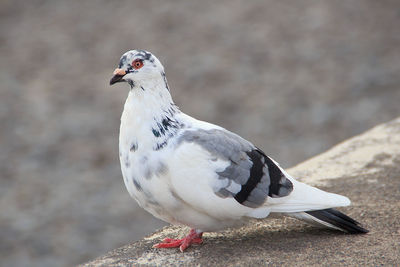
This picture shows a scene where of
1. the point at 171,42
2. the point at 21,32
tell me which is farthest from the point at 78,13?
the point at 171,42

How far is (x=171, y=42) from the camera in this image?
13.7 metres

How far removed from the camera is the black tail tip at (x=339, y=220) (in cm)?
453

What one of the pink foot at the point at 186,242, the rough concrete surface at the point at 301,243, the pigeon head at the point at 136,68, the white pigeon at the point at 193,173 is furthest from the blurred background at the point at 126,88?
the pigeon head at the point at 136,68

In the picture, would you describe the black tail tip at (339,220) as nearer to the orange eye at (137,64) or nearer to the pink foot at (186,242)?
the pink foot at (186,242)

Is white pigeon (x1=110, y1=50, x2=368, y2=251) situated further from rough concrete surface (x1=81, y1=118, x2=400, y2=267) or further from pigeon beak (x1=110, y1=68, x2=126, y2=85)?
rough concrete surface (x1=81, y1=118, x2=400, y2=267)

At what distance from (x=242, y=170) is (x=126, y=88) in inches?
323

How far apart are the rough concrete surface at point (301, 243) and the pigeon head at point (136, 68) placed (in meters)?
1.23

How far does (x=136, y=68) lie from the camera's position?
4.42 meters

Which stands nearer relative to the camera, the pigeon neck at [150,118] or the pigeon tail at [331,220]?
the pigeon neck at [150,118]

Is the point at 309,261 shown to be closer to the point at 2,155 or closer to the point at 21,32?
the point at 2,155

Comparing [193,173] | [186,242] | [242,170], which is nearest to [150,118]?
[193,173]

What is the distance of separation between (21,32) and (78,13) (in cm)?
→ 150

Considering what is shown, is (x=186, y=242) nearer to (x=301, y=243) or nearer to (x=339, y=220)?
(x=301, y=243)

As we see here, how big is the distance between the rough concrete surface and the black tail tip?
0.06 meters
